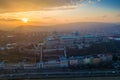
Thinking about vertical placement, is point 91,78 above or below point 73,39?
below

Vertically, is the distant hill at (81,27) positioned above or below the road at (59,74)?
above

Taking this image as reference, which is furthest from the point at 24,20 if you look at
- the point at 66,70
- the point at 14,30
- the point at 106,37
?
the point at 106,37

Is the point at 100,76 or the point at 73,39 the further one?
the point at 73,39

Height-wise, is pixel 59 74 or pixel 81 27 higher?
pixel 81 27

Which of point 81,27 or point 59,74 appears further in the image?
point 81,27

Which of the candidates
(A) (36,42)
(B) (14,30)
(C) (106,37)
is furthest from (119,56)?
(B) (14,30)

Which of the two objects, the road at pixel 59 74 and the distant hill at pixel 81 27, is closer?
the road at pixel 59 74

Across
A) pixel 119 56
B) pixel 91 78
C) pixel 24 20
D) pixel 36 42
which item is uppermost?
pixel 24 20

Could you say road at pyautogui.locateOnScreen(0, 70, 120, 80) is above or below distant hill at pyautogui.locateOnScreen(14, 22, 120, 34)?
below

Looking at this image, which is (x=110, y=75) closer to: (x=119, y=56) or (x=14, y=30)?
(x=119, y=56)

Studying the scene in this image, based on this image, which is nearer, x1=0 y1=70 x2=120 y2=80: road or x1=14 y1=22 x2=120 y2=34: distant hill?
x1=0 y1=70 x2=120 y2=80: road
